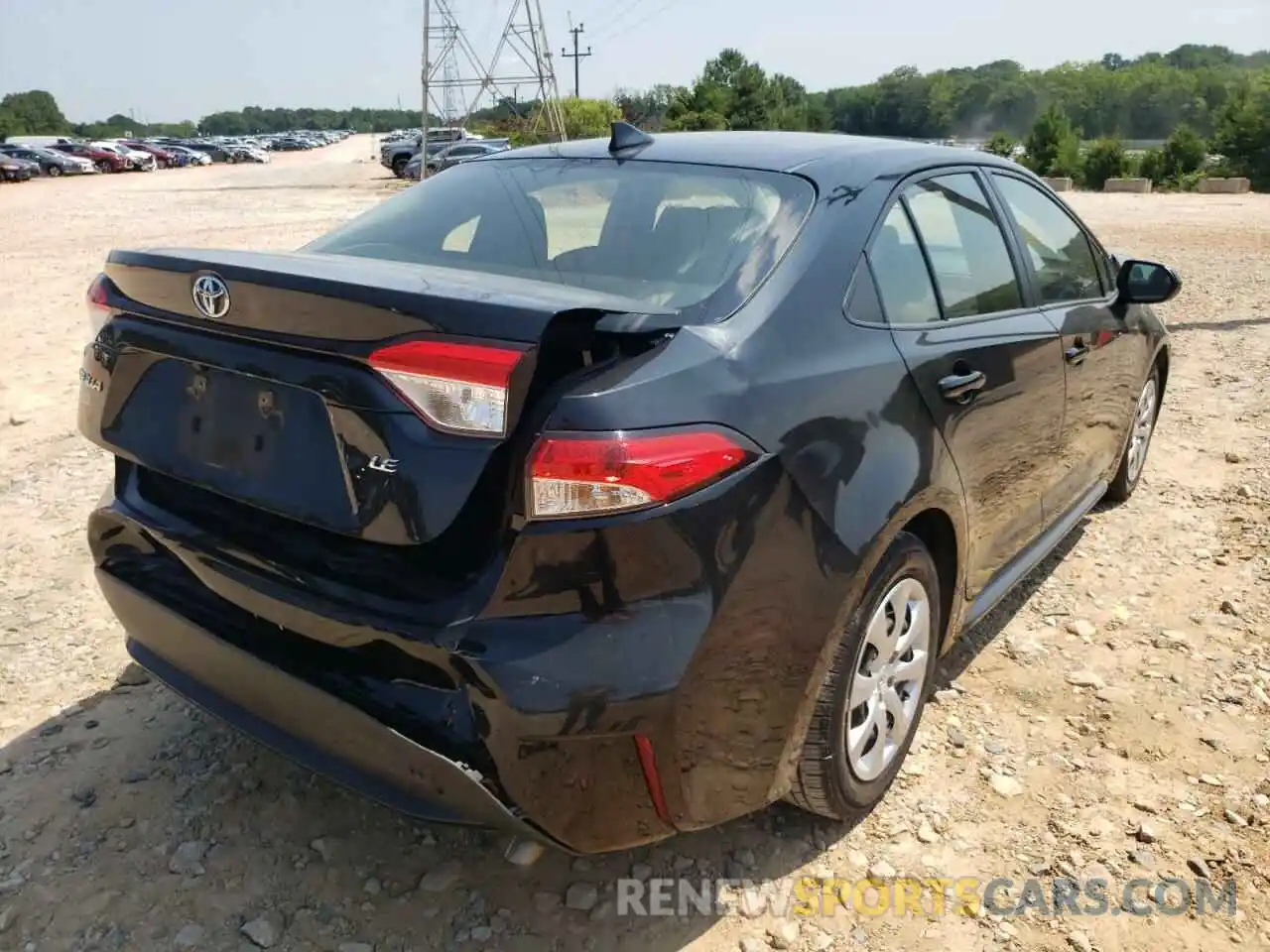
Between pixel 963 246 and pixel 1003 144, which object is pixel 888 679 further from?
pixel 1003 144

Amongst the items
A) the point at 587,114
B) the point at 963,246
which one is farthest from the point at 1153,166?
the point at 963,246

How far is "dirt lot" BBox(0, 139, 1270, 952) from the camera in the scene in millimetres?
2221

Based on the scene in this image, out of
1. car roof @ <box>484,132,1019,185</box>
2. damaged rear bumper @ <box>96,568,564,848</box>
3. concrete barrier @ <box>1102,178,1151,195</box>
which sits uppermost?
car roof @ <box>484,132,1019,185</box>

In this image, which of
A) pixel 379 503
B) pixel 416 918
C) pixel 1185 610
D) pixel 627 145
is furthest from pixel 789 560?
pixel 1185 610

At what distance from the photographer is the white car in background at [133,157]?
52.8m

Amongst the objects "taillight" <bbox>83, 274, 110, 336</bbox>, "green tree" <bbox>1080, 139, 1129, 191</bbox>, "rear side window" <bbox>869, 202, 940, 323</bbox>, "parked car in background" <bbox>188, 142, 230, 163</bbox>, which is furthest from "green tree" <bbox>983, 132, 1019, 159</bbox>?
"parked car in background" <bbox>188, 142, 230, 163</bbox>

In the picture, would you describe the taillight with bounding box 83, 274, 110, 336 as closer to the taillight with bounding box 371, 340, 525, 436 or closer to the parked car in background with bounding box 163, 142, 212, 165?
the taillight with bounding box 371, 340, 525, 436

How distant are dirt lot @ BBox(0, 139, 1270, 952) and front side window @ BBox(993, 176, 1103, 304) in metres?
1.18

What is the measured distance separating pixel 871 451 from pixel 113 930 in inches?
77.5

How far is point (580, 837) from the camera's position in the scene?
1.90m

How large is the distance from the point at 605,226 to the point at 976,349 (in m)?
1.06

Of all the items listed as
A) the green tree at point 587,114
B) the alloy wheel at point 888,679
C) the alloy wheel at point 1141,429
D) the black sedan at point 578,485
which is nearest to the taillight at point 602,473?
the black sedan at point 578,485

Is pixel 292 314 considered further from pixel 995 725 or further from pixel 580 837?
pixel 995 725

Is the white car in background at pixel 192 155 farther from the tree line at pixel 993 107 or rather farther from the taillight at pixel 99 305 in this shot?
the taillight at pixel 99 305
